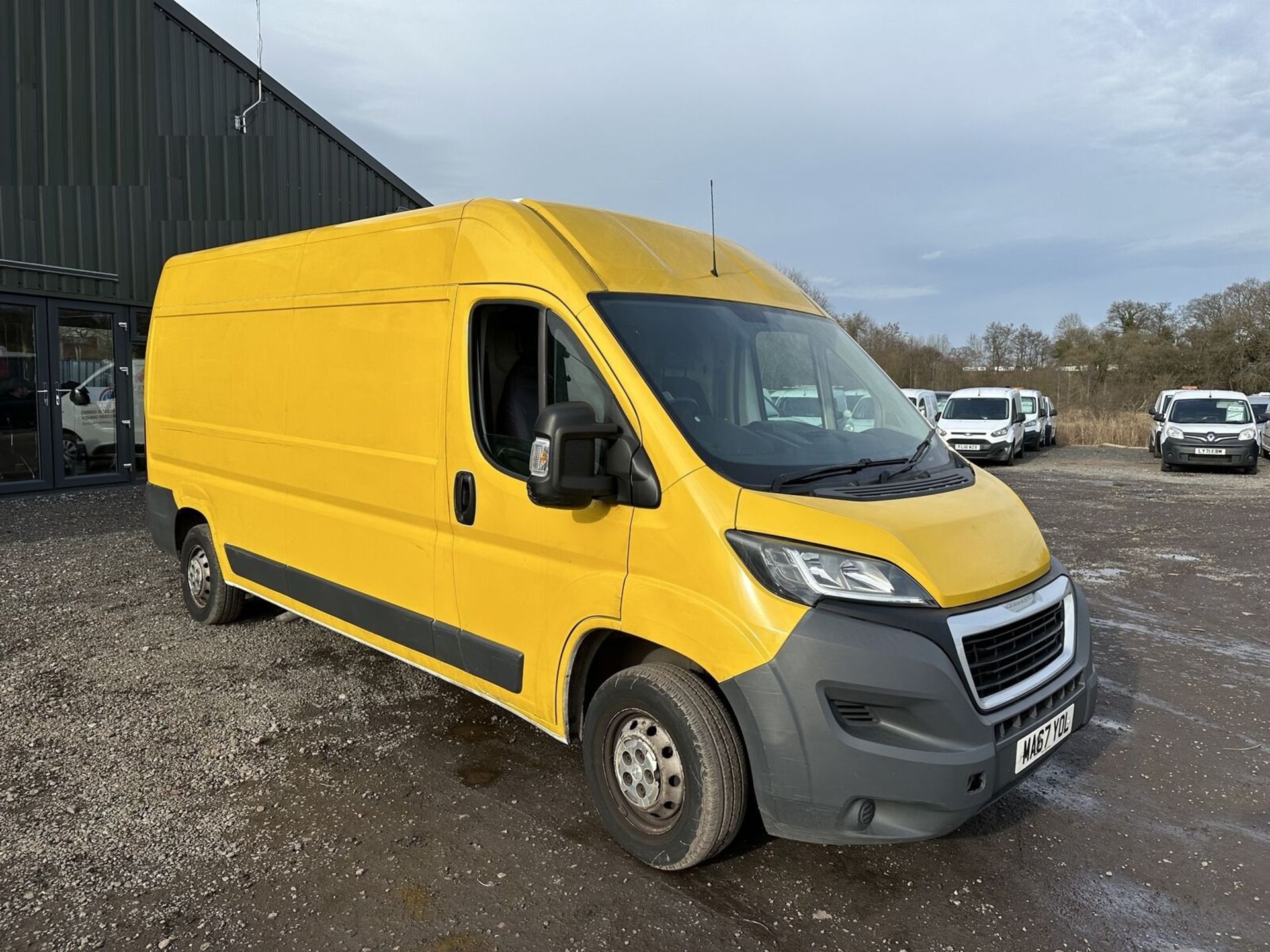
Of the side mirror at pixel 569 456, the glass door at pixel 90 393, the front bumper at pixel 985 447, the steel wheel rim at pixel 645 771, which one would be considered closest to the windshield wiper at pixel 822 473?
the side mirror at pixel 569 456

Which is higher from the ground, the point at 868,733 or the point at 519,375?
the point at 519,375

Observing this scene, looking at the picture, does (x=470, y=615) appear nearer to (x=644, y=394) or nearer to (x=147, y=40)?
(x=644, y=394)

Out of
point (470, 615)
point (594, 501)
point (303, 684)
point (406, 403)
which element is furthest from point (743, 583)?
point (303, 684)

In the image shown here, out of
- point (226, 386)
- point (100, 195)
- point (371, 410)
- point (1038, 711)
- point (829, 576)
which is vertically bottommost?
point (1038, 711)

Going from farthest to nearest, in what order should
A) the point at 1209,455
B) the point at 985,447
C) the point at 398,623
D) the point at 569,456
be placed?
the point at 985,447 → the point at 1209,455 → the point at 398,623 → the point at 569,456

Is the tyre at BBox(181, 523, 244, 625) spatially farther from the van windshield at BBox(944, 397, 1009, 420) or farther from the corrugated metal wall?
the van windshield at BBox(944, 397, 1009, 420)

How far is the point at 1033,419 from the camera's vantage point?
83.0 ft

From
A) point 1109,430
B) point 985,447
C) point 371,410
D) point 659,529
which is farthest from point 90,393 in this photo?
point 1109,430

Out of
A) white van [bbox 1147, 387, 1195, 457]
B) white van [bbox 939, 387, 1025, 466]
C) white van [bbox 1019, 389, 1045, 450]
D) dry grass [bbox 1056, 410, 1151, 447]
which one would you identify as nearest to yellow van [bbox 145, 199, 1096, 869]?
white van [bbox 939, 387, 1025, 466]

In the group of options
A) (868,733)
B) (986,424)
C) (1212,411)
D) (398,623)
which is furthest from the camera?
(986,424)

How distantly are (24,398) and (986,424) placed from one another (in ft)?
63.6

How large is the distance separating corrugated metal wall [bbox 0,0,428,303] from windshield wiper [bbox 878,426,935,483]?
11.9 meters

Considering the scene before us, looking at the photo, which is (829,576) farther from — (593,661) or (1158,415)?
(1158,415)

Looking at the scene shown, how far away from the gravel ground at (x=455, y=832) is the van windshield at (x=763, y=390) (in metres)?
1.49
